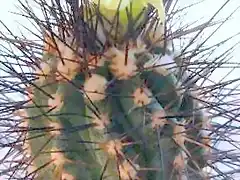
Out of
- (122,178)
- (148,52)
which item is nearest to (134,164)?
(122,178)

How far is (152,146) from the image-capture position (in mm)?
619

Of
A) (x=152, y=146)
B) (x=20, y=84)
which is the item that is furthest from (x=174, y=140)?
(x=20, y=84)

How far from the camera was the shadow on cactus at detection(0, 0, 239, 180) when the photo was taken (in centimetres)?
62

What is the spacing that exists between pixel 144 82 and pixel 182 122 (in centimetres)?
6

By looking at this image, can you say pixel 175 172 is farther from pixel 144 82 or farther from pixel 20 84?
pixel 20 84

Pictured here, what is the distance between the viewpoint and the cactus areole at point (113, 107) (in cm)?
62

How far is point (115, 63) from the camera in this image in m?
0.64

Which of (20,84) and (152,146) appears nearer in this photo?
(152,146)

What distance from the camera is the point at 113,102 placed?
627 millimetres

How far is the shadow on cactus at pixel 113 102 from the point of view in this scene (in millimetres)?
619

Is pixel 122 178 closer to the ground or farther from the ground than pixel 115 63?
closer to the ground

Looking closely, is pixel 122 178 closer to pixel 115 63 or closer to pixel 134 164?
pixel 134 164

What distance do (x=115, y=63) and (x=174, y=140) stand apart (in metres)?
0.10

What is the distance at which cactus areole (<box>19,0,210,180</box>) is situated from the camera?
62 centimetres
